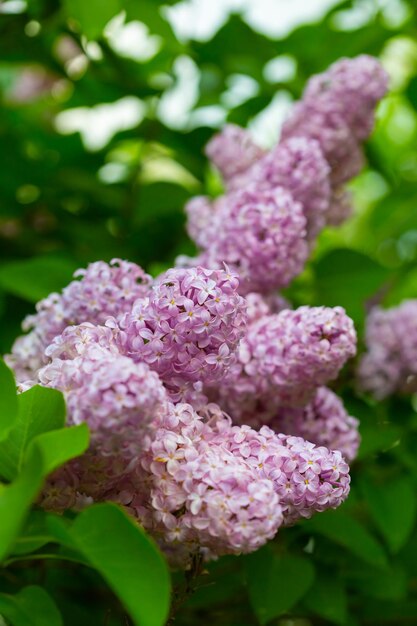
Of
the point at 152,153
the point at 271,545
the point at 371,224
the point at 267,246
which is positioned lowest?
the point at 271,545

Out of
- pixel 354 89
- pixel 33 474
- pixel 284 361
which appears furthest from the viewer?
pixel 354 89

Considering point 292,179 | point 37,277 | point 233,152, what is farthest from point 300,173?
point 37,277

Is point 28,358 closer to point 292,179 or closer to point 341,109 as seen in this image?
point 292,179

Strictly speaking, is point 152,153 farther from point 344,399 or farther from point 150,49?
point 344,399

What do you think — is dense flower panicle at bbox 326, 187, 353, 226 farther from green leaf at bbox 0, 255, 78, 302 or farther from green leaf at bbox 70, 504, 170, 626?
green leaf at bbox 70, 504, 170, 626

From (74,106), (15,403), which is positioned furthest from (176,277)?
(74,106)

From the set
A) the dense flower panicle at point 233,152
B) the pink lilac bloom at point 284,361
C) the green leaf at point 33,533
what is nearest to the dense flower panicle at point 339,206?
the dense flower panicle at point 233,152
